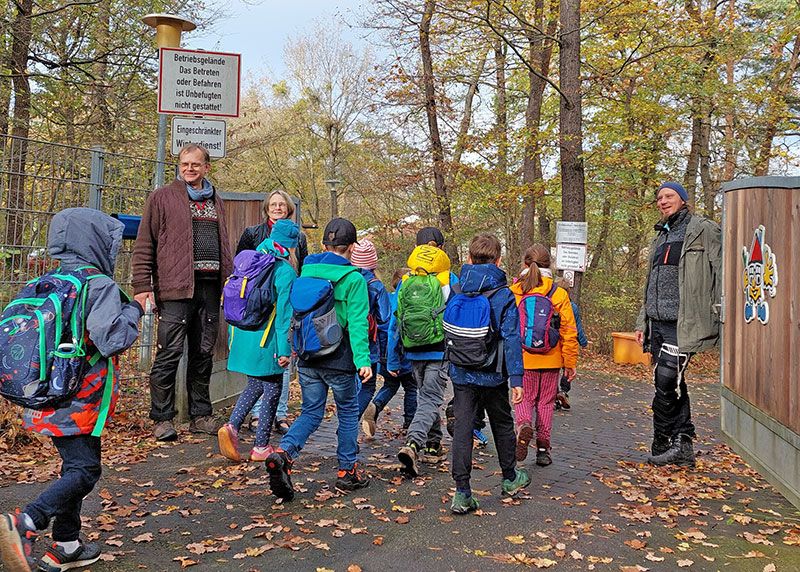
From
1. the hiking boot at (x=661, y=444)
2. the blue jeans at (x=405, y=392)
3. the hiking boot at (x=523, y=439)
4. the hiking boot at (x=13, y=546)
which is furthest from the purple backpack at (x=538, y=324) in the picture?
the hiking boot at (x=13, y=546)

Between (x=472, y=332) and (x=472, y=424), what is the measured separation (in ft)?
2.11

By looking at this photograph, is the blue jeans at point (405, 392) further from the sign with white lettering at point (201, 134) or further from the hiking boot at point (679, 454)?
the sign with white lettering at point (201, 134)

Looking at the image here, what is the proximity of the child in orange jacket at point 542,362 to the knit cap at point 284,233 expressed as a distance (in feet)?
7.18

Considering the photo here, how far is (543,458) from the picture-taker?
22.6 feet

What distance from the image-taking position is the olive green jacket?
645 centimetres

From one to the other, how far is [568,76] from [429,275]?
26.2 ft

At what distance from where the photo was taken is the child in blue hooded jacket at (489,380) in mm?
5285

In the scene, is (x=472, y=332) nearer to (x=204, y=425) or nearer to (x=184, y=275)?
(x=184, y=275)

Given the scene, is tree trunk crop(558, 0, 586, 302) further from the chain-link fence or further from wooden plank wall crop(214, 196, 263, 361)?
the chain-link fence

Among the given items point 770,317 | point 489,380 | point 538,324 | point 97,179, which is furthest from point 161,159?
point 770,317

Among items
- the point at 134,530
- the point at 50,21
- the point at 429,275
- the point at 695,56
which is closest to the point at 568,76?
the point at 695,56

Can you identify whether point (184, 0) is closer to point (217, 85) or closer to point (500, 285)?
point (217, 85)

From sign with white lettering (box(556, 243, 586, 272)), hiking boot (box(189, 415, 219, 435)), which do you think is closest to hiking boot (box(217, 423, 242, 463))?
hiking boot (box(189, 415, 219, 435))

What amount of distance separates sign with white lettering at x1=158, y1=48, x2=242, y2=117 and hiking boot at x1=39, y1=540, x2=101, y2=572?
4.96 m
